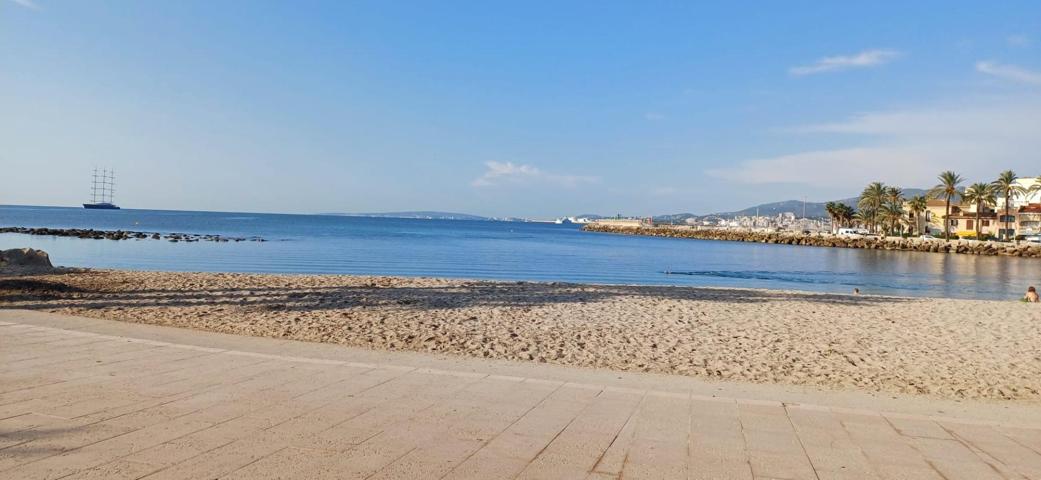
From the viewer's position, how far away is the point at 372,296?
16484 mm

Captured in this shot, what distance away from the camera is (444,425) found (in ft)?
18.9

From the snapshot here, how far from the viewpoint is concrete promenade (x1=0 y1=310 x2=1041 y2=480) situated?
15.6 ft

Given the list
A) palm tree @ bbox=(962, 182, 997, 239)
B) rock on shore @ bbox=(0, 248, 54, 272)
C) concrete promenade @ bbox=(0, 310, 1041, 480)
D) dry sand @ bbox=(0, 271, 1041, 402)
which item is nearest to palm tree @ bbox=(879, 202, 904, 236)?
palm tree @ bbox=(962, 182, 997, 239)

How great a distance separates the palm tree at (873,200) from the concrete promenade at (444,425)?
110 m

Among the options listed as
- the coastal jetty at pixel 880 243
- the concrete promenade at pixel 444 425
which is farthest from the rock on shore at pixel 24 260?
the coastal jetty at pixel 880 243

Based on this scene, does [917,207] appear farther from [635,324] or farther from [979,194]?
[635,324]

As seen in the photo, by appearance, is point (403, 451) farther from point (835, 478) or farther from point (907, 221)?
point (907, 221)

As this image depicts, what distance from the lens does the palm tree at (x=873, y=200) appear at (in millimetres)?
104062

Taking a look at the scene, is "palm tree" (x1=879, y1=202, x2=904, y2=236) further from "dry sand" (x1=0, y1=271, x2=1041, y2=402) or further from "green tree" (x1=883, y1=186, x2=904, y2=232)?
"dry sand" (x1=0, y1=271, x2=1041, y2=402)

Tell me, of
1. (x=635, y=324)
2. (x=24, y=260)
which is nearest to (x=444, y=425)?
(x=635, y=324)

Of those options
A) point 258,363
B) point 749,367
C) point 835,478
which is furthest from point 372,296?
point 835,478

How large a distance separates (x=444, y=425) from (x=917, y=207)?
114742 millimetres

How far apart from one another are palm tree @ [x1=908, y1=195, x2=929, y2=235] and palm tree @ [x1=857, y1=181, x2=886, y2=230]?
4.24 meters

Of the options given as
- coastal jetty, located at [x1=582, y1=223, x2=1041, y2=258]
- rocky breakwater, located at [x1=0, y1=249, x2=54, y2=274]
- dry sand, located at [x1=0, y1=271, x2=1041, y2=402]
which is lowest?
dry sand, located at [x1=0, y1=271, x2=1041, y2=402]
